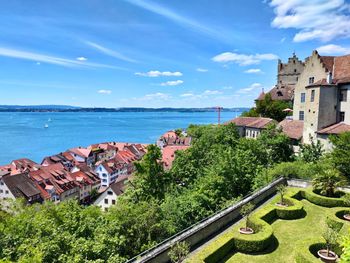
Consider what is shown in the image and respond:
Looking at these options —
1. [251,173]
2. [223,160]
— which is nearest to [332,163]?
[251,173]

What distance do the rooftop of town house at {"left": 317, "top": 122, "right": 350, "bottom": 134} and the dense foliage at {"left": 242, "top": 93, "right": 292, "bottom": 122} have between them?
2078 centimetres

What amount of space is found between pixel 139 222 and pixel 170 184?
14.7 m

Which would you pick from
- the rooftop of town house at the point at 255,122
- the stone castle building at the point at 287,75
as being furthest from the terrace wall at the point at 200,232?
the stone castle building at the point at 287,75

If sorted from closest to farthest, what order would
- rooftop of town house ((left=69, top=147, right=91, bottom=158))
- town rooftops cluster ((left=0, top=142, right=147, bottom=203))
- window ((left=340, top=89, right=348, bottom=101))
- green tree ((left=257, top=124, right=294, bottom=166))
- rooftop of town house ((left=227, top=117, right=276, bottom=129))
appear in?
window ((left=340, top=89, right=348, bottom=101)), green tree ((left=257, top=124, right=294, bottom=166)), rooftop of town house ((left=227, top=117, right=276, bottom=129)), town rooftops cluster ((left=0, top=142, right=147, bottom=203)), rooftop of town house ((left=69, top=147, right=91, bottom=158))

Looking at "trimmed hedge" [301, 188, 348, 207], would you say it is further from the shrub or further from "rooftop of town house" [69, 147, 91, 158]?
"rooftop of town house" [69, 147, 91, 158]

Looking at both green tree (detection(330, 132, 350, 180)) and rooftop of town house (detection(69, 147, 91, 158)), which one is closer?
green tree (detection(330, 132, 350, 180))

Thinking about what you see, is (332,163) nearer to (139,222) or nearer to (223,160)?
(223,160)

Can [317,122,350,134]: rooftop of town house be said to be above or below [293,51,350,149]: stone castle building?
below

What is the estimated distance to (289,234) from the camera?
20.0 m

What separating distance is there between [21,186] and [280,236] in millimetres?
54919

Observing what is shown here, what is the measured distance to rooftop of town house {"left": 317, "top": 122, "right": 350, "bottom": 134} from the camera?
1448 inches

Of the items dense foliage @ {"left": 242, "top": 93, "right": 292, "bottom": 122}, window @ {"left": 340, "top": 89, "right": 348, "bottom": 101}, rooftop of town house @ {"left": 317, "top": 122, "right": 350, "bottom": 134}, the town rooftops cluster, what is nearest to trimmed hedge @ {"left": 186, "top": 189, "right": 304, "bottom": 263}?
rooftop of town house @ {"left": 317, "top": 122, "right": 350, "bottom": 134}

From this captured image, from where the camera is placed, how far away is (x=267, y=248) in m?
17.8

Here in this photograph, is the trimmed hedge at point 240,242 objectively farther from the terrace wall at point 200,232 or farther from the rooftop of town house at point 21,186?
the rooftop of town house at point 21,186
